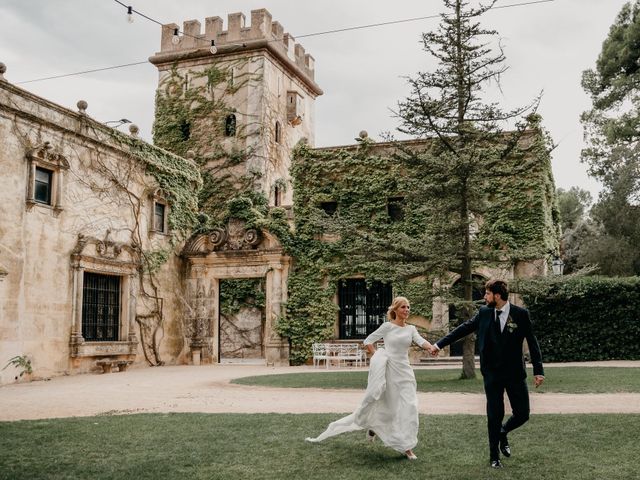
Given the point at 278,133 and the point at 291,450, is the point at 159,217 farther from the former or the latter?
the point at 291,450

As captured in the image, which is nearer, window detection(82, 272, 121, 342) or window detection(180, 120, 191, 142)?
window detection(82, 272, 121, 342)

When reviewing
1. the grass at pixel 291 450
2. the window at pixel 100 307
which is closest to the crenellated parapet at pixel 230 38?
the window at pixel 100 307

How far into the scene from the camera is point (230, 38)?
30750 mm

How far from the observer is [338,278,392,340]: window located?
22.8m

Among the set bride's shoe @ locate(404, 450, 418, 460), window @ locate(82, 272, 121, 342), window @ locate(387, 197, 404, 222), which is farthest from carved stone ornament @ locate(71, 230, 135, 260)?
bride's shoe @ locate(404, 450, 418, 460)

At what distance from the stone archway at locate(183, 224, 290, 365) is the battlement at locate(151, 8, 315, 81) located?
1041 centimetres

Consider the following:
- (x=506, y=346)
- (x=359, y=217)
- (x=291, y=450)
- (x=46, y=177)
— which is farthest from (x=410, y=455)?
(x=359, y=217)

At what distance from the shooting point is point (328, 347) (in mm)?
21219

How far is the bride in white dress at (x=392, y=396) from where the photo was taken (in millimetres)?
6492

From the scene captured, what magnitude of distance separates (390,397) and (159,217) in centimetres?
1745

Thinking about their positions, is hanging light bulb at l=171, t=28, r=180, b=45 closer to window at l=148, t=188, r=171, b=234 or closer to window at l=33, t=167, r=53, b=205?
window at l=148, t=188, r=171, b=234

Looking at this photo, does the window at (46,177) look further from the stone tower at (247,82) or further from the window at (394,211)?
the stone tower at (247,82)

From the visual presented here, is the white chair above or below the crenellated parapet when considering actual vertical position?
below

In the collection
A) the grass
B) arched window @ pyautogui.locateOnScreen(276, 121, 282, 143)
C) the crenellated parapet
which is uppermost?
the crenellated parapet
